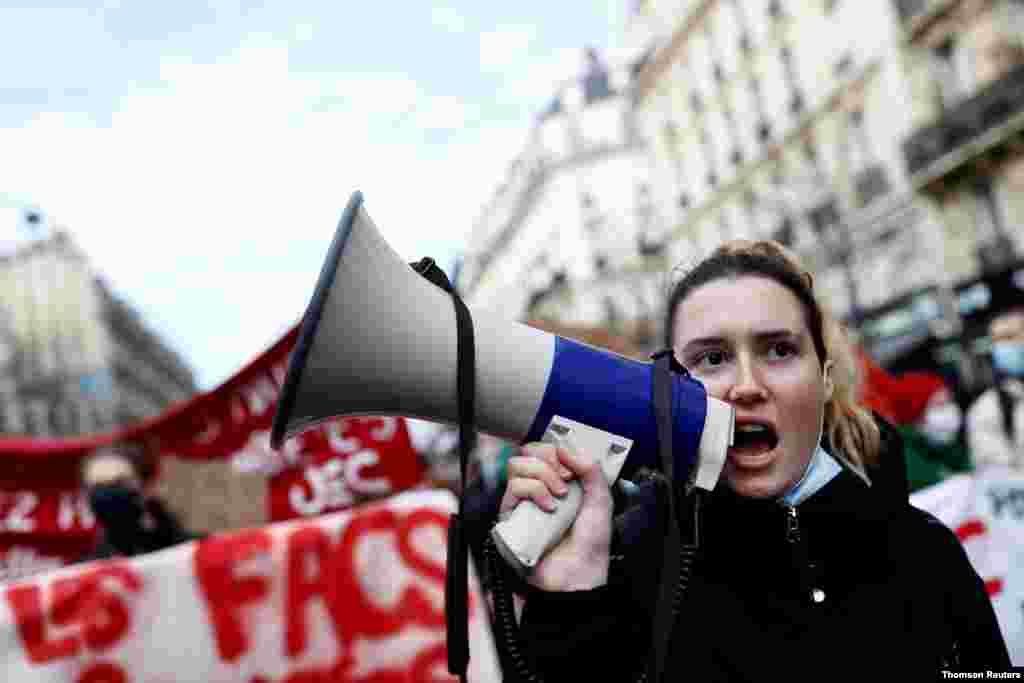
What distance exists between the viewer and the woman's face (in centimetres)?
142

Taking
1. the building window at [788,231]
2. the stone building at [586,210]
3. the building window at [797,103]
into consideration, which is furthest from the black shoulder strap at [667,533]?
the stone building at [586,210]

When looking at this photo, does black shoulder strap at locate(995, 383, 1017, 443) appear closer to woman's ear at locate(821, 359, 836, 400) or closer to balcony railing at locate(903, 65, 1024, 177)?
woman's ear at locate(821, 359, 836, 400)

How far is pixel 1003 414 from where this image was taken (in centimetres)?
471

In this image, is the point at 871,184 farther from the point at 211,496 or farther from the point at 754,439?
the point at 754,439

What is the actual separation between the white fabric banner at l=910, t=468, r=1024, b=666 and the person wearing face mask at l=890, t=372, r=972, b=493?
0.56 ft

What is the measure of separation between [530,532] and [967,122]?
1896 centimetres

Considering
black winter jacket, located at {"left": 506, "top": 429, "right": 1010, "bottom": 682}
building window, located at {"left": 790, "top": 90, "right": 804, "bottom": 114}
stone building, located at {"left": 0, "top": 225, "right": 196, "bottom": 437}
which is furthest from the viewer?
stone building, located at {"left": 0, "top": 225, "right": 196, "bottom": 437}

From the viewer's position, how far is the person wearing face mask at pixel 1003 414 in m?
4.66

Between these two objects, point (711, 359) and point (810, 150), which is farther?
point (810, 150)

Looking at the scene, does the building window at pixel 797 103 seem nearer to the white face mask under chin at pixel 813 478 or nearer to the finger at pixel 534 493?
the white face mask under chin at pixel 813 478

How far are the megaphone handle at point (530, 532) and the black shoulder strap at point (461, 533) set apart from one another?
0.21 ft

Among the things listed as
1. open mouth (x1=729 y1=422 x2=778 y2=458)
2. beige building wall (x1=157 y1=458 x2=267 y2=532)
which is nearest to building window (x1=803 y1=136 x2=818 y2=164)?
beige building wall (x1=157 y1=458 x2=267 y2=532)

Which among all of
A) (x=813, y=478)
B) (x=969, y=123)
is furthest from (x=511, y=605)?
(x=969, y=123)

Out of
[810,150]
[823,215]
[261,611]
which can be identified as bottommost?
[261,611]
